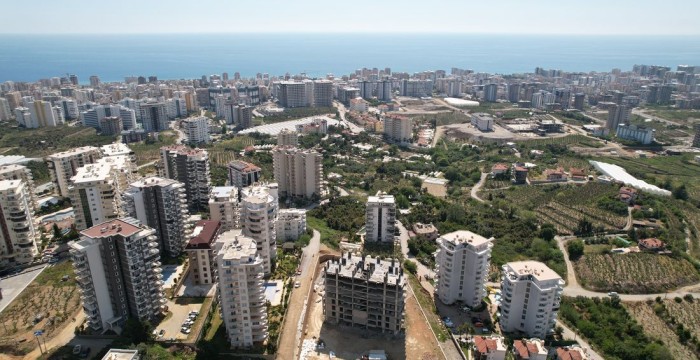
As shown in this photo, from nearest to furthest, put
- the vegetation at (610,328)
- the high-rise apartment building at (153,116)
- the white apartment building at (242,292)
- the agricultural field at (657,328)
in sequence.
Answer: the white apartment building at (242,292) < the vegetation at (610,328) < the agricultural field at (657,328) < the high-rise apartment building at (153,116)

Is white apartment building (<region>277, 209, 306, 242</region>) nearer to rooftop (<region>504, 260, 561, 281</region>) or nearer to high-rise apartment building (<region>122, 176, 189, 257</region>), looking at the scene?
high-rise apartment building (<region>122, 176, 189, 257</region>)

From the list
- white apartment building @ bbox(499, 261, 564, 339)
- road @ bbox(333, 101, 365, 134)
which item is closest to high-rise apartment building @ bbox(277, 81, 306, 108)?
road @ bbox(333, 101, 365, 134)

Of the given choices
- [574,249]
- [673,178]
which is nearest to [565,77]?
[673,178]

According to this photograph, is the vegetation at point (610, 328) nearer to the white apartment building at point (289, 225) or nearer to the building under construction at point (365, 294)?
the building under construction at point (365, 294)

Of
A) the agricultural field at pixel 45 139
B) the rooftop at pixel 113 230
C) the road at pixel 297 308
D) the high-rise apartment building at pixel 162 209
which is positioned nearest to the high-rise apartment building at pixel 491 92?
the agricultural field at pixel 45 139

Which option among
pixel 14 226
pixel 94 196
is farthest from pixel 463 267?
pixel 14 226

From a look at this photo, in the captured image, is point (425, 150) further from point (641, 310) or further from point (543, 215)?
point (641, 310)
